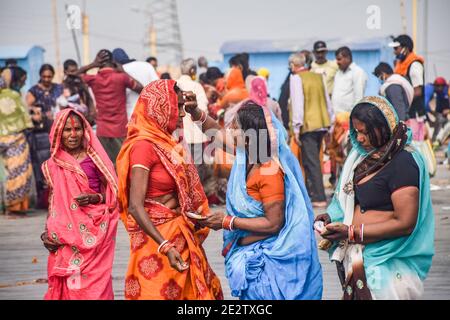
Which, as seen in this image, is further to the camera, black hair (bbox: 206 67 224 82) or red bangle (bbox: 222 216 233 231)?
black hair (bbox: 206 67 224 82)

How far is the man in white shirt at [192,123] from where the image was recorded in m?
13.1

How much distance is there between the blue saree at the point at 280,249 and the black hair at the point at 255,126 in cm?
4

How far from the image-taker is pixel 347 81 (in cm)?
1473

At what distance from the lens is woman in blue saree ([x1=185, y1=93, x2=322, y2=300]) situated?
6055 millimetres

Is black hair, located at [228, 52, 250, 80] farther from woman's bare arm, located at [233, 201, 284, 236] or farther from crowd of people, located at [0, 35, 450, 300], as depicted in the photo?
woman's bare arm, located at [233, 201, 284, 236]

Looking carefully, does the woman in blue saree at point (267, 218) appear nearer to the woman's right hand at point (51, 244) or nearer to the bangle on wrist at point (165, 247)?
the bangle on wrist at point (165, 247)

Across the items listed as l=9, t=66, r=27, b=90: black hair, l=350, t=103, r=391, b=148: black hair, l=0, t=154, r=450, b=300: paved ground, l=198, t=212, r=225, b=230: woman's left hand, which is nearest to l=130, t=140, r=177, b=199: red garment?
l=198, t=212, r=225, b=230: woman's left hand

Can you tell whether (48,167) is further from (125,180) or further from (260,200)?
(260,200)

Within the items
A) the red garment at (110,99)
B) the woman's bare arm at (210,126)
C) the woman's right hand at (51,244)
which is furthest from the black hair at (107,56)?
the woman's right hand at (51,244)

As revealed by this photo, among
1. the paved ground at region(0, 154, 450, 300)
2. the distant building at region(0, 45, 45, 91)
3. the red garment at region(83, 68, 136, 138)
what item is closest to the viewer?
the paved ground at region(0, 154, 450, 300)

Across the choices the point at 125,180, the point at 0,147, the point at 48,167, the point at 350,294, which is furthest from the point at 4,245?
the point at 350,294

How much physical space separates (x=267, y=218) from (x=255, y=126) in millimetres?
555

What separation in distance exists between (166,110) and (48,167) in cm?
137

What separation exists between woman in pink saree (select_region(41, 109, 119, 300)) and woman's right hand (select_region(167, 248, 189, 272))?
3.89 ft
